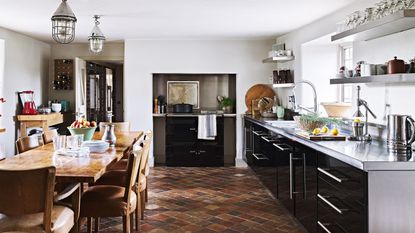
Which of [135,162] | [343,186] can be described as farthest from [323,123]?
[135,162]

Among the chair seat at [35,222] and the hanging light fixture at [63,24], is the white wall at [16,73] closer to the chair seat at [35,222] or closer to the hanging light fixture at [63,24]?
the hanging light fixture at [63,24]

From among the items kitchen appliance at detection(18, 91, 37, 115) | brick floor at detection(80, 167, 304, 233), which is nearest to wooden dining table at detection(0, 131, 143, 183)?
brick floor at detection(80, 167, 304, 233)

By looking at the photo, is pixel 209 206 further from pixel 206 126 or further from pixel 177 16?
pixel 206 126

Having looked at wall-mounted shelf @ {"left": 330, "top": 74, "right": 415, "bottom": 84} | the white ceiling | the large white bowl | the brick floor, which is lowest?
the brick floor

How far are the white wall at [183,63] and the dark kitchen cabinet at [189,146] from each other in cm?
41

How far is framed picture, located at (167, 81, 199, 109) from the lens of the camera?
7.33m

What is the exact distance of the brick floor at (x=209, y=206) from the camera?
12.3 feet

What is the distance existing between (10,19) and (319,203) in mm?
4355

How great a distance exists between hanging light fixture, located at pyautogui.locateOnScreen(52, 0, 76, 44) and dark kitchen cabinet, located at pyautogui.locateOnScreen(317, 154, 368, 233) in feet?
7.42

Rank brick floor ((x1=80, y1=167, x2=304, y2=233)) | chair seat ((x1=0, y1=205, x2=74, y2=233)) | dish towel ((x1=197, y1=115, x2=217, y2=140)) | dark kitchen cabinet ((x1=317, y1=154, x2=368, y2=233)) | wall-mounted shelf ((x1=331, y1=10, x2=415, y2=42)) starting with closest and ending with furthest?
chair seat ((x1=0, y1=205, x2=74, y2=233)), dark kitchen cabinet ((x1=317, y1=154, x2=368, y2=233)), wall-mounted shelf ((x1=331, y1=10, x2=415, y2=42)), brick floor ((x1=80, y1=167, x2=304, y2=233)), dish towel ((x1=197, y1=115, x2=217, y2=140))

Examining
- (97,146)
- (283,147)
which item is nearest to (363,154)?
(283,147)

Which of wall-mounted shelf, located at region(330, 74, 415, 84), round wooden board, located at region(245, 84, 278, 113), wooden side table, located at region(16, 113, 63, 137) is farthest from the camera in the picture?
round wooden board, located at region(245, 84, 278, 113)

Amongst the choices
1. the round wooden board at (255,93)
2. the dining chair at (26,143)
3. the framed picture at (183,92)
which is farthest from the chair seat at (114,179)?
the framed picture at (183,92)

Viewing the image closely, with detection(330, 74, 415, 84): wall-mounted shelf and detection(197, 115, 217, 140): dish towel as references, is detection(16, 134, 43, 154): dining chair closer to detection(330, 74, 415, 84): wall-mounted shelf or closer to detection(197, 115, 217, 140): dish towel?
detection(330, 74, 415, 84): wall-mounted shelf
